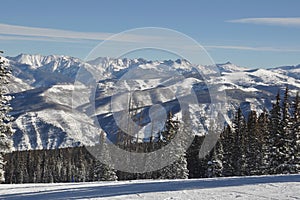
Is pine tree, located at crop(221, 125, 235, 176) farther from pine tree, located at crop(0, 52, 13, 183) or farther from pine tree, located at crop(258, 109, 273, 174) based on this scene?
pine tree, located at crop(0, 52, 13, 183)

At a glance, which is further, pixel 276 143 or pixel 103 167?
pixel 103 167

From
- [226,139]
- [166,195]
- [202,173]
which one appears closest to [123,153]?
[202,173]

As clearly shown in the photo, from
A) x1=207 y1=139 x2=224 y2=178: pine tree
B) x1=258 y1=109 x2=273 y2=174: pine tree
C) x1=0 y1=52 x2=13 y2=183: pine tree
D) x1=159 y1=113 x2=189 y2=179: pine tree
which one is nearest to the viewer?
x1=0 y1=52 x2=13 y2=183: pine tree

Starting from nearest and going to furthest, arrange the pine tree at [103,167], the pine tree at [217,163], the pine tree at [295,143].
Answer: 1. the pine tree at [295,143]
2. the pine tree at [217,163]
3. the pine tree at [103,167]

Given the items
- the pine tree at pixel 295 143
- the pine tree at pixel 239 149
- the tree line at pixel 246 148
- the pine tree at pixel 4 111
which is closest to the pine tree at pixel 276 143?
the tree line at pixel 246 148

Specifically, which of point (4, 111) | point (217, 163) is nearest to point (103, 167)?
point (217, 163)

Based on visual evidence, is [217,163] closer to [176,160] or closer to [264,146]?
[176,160]

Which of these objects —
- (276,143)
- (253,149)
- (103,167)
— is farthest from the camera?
(103,167)

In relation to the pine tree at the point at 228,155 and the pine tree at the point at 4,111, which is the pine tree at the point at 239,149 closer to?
the pine tree at the point at 228,155

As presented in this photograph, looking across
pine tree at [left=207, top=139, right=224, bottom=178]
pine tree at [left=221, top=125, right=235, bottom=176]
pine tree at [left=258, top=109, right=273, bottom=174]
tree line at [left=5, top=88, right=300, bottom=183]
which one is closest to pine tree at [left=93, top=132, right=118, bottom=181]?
tree line at [left=5, top=88, right=300, bottom=183]

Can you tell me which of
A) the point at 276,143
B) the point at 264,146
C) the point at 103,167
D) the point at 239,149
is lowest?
the point at 103,167

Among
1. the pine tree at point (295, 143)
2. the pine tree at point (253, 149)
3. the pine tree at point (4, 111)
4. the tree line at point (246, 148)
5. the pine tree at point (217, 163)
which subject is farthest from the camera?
the pine tree at point (217, 163)

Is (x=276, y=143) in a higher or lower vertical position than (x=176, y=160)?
higher

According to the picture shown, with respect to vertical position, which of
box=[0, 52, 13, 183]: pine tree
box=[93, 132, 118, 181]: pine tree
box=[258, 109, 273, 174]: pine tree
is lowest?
box=[93, 132, 118, 181]: pine tree
